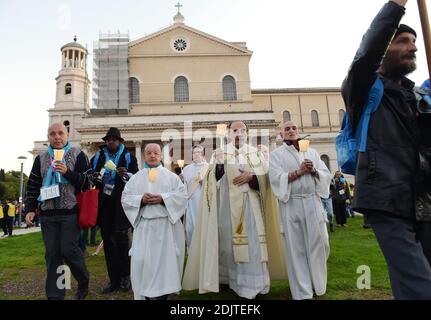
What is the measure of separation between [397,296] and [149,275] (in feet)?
10.3

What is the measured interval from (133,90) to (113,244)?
4010 cm

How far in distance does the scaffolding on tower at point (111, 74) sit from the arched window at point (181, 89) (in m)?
6.01

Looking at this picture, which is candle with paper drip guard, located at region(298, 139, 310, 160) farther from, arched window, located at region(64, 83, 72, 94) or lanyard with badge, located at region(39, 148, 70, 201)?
arched window, located at region(64, 83, 72, 94)

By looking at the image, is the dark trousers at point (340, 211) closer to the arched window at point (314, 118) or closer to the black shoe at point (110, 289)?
the black shoe at point (110, 289)

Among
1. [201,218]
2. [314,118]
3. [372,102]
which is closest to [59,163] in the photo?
[201,218]

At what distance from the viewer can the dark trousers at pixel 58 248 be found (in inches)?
178

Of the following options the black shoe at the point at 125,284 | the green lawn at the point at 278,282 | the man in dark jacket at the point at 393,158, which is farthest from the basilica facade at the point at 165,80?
the man in dark jacket at the point at 393,158

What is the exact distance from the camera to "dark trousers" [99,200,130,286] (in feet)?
18.7

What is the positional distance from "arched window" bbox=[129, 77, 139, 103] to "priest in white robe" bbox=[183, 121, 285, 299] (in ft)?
130

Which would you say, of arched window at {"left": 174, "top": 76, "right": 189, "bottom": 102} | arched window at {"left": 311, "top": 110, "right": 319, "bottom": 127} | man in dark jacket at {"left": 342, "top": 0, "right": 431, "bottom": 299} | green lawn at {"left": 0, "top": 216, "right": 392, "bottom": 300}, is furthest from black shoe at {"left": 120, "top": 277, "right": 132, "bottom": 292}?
arched window at {"left": 311, "top": 110, "right": 319, "bottom": 127}

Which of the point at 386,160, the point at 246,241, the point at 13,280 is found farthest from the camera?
the point at 13,280

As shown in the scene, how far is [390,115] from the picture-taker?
2.42m
